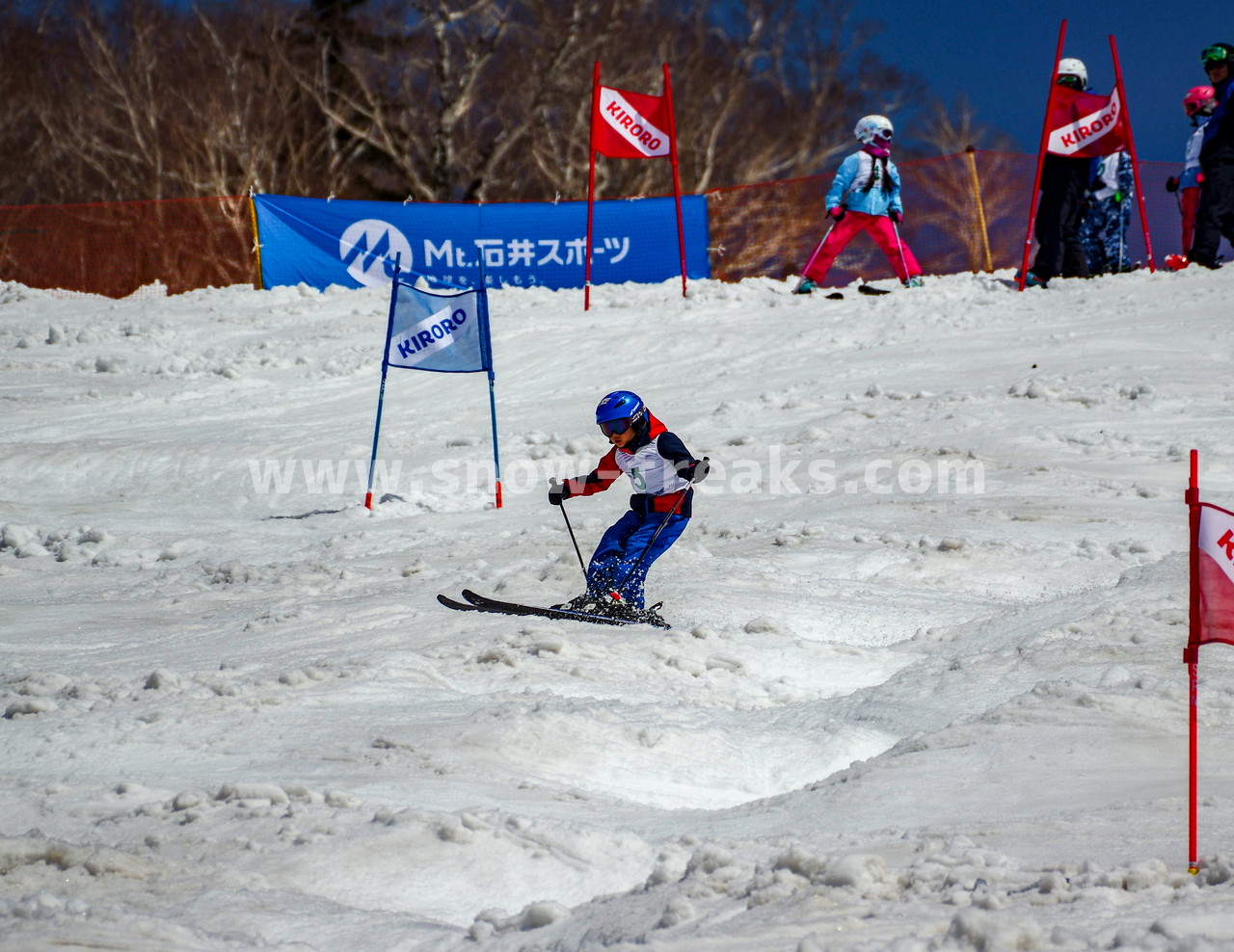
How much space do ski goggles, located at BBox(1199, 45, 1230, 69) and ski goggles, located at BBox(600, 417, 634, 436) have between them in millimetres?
10197

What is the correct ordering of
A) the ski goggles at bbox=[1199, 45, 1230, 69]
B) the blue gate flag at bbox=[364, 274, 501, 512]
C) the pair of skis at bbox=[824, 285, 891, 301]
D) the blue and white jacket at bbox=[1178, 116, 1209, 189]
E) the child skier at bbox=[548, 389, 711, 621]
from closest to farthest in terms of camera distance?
the child skier at bbox=[548, 389, 711, 621] → the blue gate flag at bbox=[364, 274, 501, 512] → the ski goggles at bbox=[1199, 45, 1230, 69] → the blue and white jacket at bbox=[1178, 116, 1209, 189] → the pair of skis at bbox=[824, 285, 891, 301]

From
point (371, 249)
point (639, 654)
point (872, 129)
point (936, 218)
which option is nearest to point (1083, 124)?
point (872, 129)

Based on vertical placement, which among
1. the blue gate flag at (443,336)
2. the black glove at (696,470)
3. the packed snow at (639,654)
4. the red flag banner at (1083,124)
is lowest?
the packed snow at (639,654)

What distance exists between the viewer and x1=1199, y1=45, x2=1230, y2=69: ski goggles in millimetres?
13508

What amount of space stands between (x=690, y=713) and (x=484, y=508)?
5.22 m

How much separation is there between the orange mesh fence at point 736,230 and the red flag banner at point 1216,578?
15.0m

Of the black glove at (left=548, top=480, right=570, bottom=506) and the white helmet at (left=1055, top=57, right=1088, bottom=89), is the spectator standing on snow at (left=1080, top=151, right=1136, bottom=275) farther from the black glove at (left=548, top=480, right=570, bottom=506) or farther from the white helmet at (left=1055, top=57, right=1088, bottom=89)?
the black glove at (left=548, top=480, right=570, bottom=506)

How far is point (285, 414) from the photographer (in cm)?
1291

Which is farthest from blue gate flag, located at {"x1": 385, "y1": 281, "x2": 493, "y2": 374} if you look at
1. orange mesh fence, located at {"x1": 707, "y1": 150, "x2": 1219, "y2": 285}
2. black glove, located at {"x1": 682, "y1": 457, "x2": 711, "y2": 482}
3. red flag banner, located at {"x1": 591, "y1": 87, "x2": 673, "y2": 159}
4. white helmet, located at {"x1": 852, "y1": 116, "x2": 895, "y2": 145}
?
orange mesh fence, located at {"x1": 707, "y1": 150, "x2": 1219, "y2": 285}

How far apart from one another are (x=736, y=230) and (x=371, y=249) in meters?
5.48

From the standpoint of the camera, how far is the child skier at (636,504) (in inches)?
261

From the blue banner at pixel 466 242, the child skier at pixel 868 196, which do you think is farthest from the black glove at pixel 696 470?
the blue banner at pixel 466 242

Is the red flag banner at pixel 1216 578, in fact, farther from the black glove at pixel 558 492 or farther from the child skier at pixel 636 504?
the black glove at pixel 558 492

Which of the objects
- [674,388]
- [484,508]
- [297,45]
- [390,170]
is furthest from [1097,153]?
[297,45]
